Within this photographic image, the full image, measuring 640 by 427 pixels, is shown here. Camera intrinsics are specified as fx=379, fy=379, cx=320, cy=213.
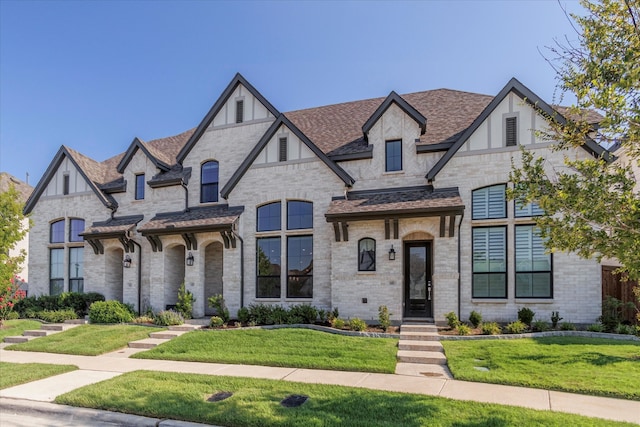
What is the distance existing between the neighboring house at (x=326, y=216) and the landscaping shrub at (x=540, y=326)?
26.7 inches

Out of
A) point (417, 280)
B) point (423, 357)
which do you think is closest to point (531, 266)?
point (417, 280)

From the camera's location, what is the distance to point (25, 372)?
8867 millimetres

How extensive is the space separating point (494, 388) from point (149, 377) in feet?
22.8

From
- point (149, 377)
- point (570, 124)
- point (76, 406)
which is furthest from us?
point (149, 377)

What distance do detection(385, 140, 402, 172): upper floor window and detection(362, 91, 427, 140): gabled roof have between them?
0.94 metres

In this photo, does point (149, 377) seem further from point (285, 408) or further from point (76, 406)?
point (285, 408)

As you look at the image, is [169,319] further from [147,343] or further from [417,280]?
[417,280]

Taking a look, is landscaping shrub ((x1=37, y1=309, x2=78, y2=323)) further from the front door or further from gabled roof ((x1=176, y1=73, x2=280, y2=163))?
the front door

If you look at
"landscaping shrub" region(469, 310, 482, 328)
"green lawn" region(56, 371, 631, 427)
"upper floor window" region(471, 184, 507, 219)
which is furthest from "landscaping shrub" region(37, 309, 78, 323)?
"upper floor window" region(471, 184, 507, 219)

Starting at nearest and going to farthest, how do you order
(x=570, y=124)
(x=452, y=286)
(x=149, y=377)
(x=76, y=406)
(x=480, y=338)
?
(x=570, y=124), (x=76, y=406), (x=149, y=377), (x=480, y=338), (x=452, y=286)

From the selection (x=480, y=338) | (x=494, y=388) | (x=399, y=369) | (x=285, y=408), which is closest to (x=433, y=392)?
(x=494, y=388)

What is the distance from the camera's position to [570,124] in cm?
527

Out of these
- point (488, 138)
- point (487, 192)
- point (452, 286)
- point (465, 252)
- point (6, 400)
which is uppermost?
point (488, 138)

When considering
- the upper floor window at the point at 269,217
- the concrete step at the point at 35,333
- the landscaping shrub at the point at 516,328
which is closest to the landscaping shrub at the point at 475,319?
the landscaping shrub at the point at 516,328
